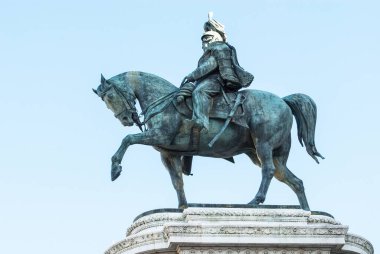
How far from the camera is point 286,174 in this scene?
31.4 m

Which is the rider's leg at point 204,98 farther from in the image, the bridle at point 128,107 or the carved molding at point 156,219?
the carved molding at point 156,219

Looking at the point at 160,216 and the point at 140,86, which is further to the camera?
the point at 140,86

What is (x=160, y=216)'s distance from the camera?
Result: 96.2ft

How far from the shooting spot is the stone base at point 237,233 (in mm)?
28453

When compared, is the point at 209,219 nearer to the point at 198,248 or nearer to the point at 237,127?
the point at 198,248

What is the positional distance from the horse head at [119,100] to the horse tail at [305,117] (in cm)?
376

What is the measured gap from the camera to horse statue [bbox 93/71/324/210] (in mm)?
30516

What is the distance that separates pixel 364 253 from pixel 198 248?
397cm

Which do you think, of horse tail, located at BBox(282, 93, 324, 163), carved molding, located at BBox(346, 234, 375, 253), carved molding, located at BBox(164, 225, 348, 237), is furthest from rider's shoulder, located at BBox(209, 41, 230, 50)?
carved molding, located at BBox(346, 234, 375, 253)

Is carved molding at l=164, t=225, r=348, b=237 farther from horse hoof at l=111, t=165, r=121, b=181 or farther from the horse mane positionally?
the horse mane

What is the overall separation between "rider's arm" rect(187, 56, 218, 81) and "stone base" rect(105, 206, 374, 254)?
11.5 ft

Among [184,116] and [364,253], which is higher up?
[184,116]

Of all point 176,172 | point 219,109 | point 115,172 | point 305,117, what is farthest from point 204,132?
point 305,117

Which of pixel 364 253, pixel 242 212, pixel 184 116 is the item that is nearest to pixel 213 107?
pixel 184 116
